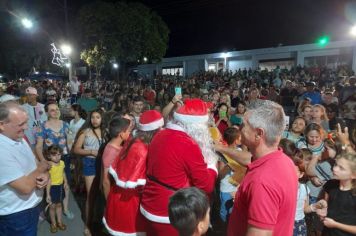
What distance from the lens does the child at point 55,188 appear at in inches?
201

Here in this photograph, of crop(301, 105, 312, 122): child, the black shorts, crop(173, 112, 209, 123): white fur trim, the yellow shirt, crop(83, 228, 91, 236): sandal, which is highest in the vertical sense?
crop(173, 112, 209, 123): white fur trim

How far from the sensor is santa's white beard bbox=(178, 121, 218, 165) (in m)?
3.00

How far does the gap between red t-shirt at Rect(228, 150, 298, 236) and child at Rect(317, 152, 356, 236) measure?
1.34 metres

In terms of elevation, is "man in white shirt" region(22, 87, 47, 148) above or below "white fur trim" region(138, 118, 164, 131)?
below

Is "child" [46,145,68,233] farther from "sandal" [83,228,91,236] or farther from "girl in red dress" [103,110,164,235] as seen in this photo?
"girl in red dress" [103,110,164,235]

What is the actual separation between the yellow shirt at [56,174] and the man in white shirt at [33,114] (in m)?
1.15

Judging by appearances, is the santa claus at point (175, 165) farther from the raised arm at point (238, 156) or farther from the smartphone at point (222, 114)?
the smartphone at point (222, 114)

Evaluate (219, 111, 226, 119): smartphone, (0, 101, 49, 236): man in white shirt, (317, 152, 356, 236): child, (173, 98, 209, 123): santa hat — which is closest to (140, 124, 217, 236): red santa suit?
(173, 98, 209, 123): santa hat

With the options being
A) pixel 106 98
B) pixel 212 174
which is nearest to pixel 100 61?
pixel 106 98

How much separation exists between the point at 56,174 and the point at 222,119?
3.81 metres

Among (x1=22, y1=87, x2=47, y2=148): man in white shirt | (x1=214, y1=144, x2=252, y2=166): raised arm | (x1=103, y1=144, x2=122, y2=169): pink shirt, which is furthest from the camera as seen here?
(x1=22, y1=87, x2=47, y2=148): man in white shirt

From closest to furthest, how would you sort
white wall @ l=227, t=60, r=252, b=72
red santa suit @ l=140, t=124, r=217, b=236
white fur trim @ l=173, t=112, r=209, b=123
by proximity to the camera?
red santa suit @ l=140, t=124, r=217, b=236
white fur trim @ l=173, t=112, r=209, b=123
white wall @ l=227, t=60, r=252, b=72

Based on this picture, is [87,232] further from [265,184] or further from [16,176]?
[265,184]

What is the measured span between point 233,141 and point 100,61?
15631 millimetres
